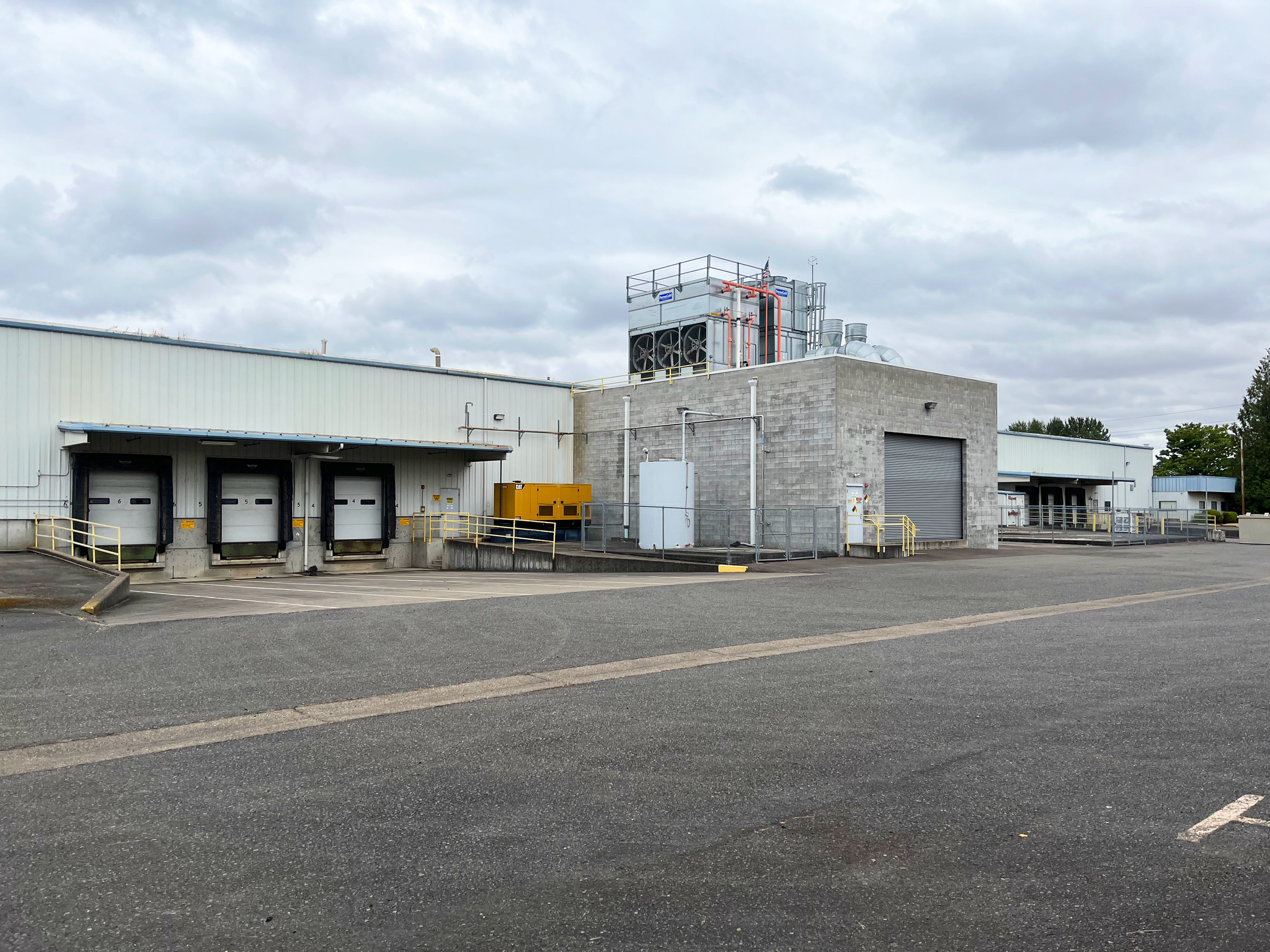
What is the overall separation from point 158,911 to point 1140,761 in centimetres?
582

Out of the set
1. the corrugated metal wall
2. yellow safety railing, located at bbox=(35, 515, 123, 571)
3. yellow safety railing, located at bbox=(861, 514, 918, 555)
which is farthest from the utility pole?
yellow safety railing, located at bbox=(35, 515, 123, 571)

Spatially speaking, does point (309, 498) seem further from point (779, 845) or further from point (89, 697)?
point (779, 845)

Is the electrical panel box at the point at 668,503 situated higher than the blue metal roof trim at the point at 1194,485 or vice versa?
the blue metal roof trim at the point at 1194,485

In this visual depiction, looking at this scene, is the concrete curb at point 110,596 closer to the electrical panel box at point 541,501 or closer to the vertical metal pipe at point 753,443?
the electrical panel box at point 541,501

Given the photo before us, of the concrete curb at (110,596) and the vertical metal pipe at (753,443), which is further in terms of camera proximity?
the vertical metal pipe at (753,443)

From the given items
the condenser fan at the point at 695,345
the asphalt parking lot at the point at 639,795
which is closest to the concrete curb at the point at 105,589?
the asphalt parking lot at the point at 639,795

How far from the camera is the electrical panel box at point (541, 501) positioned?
32812 mm

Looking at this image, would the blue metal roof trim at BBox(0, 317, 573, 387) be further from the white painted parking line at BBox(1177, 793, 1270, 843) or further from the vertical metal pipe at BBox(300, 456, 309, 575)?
the white painted parking line at BBox(1177, 793, 1270, 843)

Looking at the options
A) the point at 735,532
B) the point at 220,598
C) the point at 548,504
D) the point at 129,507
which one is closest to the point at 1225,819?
the point at 220,598

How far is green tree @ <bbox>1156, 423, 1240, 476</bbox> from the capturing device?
96.4 metres

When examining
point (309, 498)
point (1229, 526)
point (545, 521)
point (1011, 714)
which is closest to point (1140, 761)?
point (1011, 714)

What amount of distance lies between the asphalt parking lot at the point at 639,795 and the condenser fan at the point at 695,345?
958 inches

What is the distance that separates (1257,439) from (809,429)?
210 feet

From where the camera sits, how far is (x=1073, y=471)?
58844mm
